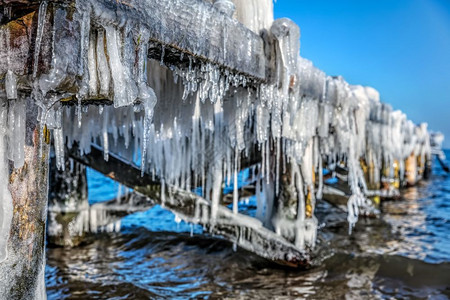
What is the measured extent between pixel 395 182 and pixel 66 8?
1232 centimetres

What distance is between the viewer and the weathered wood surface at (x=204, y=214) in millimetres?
4719

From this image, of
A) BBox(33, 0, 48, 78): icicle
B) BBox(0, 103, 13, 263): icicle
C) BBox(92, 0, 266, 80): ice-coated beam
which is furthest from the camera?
BBox(92, 0, 266, 80): ice-coated beam

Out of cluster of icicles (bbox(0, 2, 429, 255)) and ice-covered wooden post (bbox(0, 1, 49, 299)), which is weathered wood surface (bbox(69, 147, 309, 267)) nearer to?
cluster of icicles (bbox(0, 2, 429, 255))

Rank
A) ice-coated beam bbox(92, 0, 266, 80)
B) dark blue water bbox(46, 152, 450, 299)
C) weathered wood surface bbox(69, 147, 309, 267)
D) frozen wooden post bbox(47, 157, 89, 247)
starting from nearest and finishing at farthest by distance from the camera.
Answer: ice-coated beam bbox(92, 0, 266, 80) < dark blue water bbox(46, 152, 450, 299) < weathered wood surface bbox(69, 147, 309, 267) < frozen wooden post bbox(47, 157, 89, 247)

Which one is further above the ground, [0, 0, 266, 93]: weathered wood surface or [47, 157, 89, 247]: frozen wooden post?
[0, 0, 266, 93]: weathered wood surface

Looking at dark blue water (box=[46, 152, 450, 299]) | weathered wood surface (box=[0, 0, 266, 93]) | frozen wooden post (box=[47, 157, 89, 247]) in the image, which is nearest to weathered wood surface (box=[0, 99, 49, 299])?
weathered wood surface (box=[0, 0, 266, 93])

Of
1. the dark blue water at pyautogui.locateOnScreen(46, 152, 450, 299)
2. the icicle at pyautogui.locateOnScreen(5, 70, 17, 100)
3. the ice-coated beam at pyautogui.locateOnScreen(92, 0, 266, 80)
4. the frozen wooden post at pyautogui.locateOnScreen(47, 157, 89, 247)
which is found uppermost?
the ice-coated beam at pyautogui.locateOnScreen(92, 0, 266, 80)

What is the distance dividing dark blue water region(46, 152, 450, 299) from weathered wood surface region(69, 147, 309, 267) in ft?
0.94

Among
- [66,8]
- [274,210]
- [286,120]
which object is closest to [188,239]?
[274,210]

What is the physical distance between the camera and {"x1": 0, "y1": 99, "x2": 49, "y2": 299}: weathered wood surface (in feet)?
5.69

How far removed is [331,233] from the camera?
7.12 metres

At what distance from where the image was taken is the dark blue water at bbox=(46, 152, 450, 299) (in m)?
4.24

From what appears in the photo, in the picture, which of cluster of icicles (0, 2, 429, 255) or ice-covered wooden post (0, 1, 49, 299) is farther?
cluster of icicles (0, 2, 429, 255)

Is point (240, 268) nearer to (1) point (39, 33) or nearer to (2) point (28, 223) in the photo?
(2) point (28, 223)
